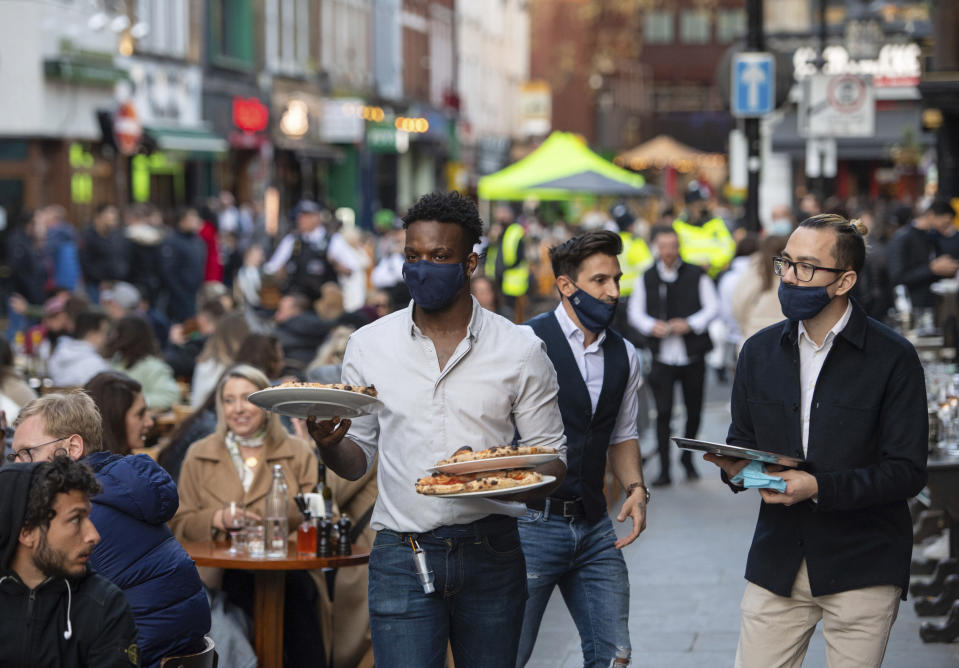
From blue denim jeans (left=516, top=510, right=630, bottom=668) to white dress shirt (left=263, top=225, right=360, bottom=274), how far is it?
12290 millimetres

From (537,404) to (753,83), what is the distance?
32.9 feet

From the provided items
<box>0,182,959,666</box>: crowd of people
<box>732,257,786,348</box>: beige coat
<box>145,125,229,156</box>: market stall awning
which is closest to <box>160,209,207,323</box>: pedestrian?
<box>145,125,229,156</box>: market stall awning

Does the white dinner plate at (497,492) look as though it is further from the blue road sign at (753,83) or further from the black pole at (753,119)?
the black pole at (753,119)

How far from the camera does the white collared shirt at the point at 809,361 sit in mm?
4836

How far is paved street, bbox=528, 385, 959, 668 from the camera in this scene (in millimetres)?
7633

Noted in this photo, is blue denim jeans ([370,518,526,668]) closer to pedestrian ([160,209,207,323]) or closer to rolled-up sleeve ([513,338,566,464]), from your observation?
rolled-up sleeve ([513,338,566,464])

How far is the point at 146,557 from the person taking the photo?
17.9 ft

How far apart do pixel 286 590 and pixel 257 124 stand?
28481 millimetres

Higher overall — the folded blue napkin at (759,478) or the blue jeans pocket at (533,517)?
the folded blue napkin at (759,478)

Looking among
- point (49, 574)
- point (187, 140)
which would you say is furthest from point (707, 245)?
point (187, 140)

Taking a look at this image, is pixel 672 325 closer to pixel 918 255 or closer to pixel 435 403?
pixel 918 255

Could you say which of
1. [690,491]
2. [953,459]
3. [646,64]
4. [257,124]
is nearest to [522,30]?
[646,64]

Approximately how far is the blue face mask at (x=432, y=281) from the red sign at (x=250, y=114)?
30.0 metres

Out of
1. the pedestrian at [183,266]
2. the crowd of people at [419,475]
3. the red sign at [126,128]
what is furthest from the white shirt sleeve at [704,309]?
the red sign at [126,128]
